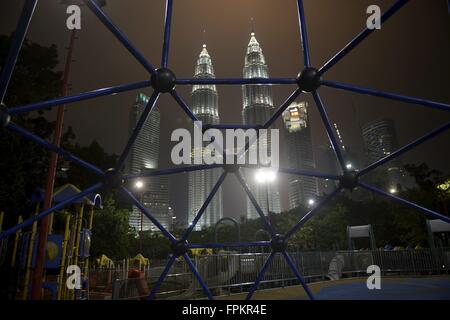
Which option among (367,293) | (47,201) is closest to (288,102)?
(47,201)

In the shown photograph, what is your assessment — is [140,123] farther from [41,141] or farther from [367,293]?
[367,293]

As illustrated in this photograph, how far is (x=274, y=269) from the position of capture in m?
14.3

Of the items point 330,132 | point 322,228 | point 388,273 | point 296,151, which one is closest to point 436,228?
point 388,273

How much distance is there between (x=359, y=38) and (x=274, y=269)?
12.5m

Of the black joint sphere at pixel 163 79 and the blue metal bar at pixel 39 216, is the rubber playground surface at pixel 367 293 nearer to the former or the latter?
the blue metal bar at pixel 39 216

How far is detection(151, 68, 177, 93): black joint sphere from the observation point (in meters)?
3.80

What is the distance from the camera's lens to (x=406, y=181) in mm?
161375

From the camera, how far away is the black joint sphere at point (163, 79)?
3803 mm

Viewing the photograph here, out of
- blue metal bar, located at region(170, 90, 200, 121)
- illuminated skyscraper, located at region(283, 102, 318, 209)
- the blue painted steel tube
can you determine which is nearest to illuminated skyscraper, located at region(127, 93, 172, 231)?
illuminated skyscraper, located at region(283, 102, 318, 209)

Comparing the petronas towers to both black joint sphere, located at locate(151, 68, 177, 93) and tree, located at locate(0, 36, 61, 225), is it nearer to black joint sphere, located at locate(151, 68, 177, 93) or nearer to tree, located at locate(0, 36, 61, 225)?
tree, located at locate(0, 36, 61, 225)

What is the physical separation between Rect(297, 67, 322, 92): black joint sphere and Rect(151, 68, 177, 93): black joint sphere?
154 centimetres
